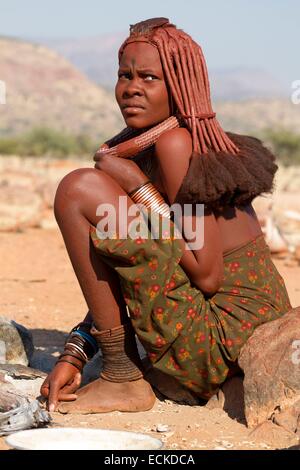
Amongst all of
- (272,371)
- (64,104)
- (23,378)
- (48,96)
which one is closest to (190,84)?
(272,371)

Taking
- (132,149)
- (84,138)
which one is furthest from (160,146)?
(84,138)

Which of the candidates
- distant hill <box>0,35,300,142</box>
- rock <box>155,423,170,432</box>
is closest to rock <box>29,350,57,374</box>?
rock <box>155,423,170,432</box>

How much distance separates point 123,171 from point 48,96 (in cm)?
6474

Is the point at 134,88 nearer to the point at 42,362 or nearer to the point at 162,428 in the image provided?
the point at 162,428

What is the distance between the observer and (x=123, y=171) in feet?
12.1

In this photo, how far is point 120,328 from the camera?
3771 millimetres

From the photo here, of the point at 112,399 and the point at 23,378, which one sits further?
the point at 23,378

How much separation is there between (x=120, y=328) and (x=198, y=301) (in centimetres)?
36

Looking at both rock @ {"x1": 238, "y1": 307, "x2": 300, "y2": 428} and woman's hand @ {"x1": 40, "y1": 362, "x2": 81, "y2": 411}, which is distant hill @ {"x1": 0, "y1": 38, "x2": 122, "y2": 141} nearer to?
woman's hand @ {"x1": 40, "y1": 362, "x2": 81, "y2": 411}

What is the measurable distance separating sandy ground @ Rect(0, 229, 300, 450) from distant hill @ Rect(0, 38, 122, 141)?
4135cm

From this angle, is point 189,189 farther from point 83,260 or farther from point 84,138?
point 84,138

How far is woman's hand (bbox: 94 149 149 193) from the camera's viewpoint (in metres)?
3.69

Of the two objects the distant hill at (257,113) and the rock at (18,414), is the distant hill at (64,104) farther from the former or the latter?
the rock at (18,414)

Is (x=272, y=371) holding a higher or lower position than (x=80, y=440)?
higher
